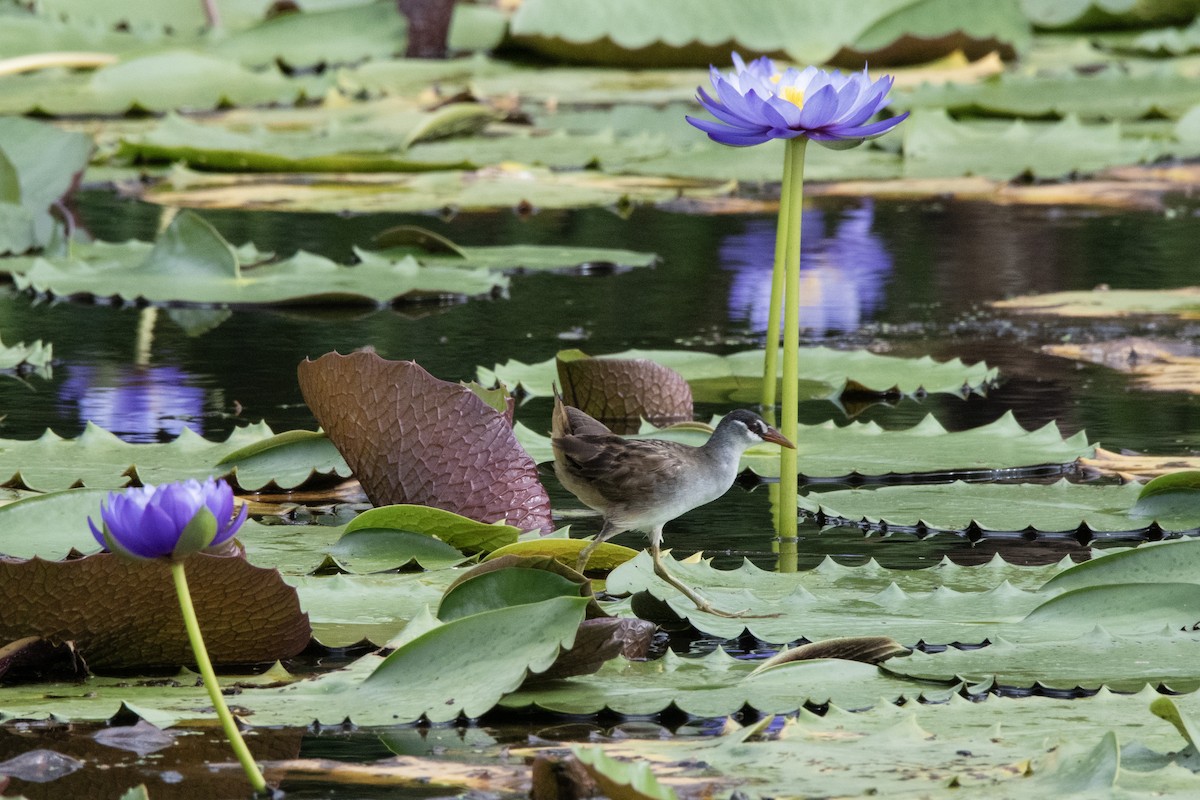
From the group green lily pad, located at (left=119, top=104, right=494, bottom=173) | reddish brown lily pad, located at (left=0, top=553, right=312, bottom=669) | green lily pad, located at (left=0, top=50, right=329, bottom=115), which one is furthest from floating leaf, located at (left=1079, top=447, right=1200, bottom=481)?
green lily pad, located at (left=0, top=50, right=329, bottom=115)

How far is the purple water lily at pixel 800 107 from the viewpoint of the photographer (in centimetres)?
196

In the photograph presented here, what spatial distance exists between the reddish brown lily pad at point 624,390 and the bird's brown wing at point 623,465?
793 millimetres

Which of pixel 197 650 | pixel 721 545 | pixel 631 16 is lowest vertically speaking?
pixel 721 545

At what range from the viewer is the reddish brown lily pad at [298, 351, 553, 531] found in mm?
2107

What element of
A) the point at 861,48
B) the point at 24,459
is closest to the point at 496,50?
the point at 861,48

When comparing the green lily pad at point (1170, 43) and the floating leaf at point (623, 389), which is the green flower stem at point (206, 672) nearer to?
the floating leaf at point (623, 389)

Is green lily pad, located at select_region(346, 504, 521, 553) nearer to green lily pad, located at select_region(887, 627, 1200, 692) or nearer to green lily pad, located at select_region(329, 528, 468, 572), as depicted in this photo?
green lily pad, located at select_region(329, 528, 468, 572)

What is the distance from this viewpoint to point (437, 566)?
77.9 inches

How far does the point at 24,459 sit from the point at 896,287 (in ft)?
7.08

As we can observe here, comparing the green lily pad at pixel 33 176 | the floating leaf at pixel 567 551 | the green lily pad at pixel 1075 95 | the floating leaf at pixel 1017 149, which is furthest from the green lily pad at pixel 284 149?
the floating leaf at pixel 567 551

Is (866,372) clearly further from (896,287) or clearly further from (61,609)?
(61,609)

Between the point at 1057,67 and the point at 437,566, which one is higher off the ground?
the point at 1057,67

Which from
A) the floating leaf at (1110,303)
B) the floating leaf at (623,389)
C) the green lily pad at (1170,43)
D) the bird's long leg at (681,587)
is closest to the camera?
the bird's long leg at (681,587)

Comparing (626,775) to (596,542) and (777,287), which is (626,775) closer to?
(596,542)
